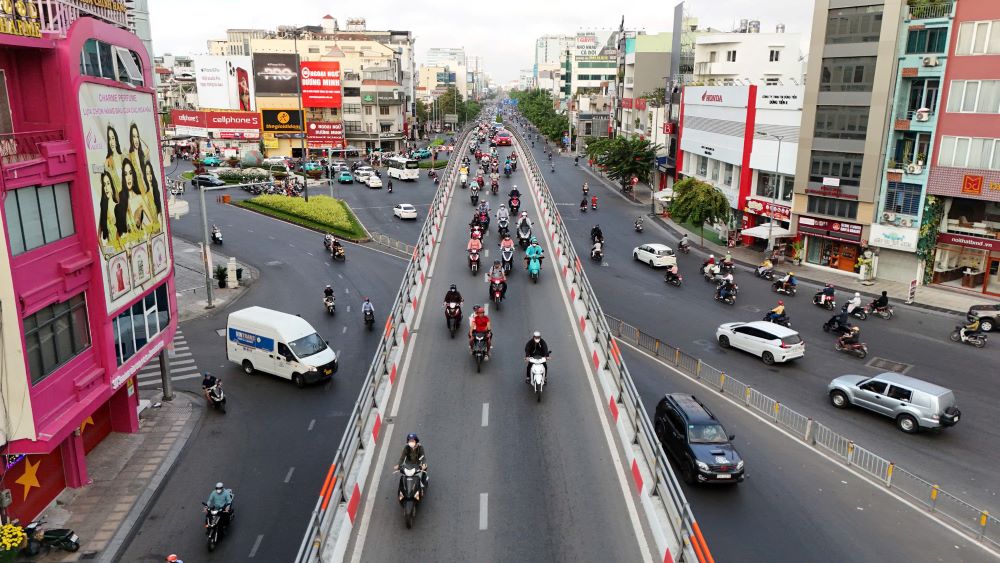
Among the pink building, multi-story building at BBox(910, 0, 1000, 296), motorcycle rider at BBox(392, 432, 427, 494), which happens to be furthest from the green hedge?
motorcycle rider at BBox(392, 432, 427, 494)

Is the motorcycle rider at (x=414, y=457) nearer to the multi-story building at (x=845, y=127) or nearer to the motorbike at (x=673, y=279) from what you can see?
the motorbike at (x=673, y=279)

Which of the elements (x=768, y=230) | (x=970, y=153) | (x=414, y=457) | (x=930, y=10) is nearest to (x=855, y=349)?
(x=970, y=153)

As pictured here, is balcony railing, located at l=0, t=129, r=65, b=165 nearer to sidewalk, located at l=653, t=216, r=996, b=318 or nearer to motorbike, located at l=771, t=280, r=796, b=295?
motorbike, located at l=771, t=280, r=796, b=295

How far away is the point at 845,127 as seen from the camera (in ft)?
141

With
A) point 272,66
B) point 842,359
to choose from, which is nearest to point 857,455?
point 842,359

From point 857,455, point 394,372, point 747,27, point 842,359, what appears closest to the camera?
point 394,372

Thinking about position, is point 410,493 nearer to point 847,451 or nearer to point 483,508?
point 483,508

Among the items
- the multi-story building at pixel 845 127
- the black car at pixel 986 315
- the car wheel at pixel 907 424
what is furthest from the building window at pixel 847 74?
the car wheel at pixel 907 424

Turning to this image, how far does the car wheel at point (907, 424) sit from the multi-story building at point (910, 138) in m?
A: 21.1

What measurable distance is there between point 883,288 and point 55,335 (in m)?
41.2

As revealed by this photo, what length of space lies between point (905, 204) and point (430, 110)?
157819mm

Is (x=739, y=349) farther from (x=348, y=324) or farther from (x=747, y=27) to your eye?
(x=747, y=27)

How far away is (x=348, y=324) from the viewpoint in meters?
34.2

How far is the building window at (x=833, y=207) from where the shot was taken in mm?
43406
